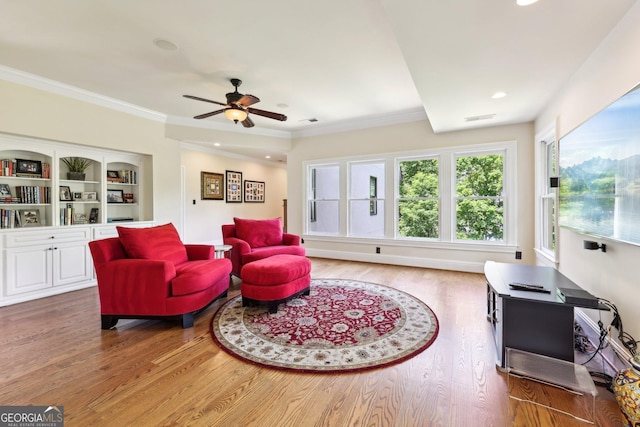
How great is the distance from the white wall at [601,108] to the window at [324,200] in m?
3.71

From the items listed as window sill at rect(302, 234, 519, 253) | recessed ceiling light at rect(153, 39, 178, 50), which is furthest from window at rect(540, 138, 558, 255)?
recessed ceiling light at rect(153, 39, 178, 50)

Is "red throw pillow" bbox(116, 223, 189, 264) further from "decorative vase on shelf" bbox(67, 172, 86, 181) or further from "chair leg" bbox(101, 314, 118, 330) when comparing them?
"decorative vase on shelf" bbox(67, 172, 86, 181)

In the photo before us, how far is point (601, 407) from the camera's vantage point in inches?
62.6

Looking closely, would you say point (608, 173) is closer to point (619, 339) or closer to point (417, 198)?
point (619, 339)

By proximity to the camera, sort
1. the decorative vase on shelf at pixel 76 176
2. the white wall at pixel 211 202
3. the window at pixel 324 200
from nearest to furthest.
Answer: the decorative vase on shelf at pixel 76 176, the window at pixel 324 200, the white wall at pixel 211 202

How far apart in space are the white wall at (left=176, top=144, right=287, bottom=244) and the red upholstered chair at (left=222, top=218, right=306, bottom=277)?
250 centimetres

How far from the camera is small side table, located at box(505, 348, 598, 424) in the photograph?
5.16 feet

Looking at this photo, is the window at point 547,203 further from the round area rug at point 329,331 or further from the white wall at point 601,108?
the round area rug at point 329,331

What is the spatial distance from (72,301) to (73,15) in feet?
9.88

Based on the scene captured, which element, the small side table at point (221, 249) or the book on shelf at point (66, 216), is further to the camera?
the book on shelf at point (66, 216)

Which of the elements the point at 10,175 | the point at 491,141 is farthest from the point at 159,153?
the point at 491,141

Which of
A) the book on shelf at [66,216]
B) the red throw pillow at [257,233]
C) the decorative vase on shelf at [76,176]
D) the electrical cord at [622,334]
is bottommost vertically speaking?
the electrical cord at [622,334]

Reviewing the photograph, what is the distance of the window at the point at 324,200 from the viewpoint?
5895 mm

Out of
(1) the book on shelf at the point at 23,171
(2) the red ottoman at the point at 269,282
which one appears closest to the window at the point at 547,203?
(2) the red ottoman at the point at 269,282
